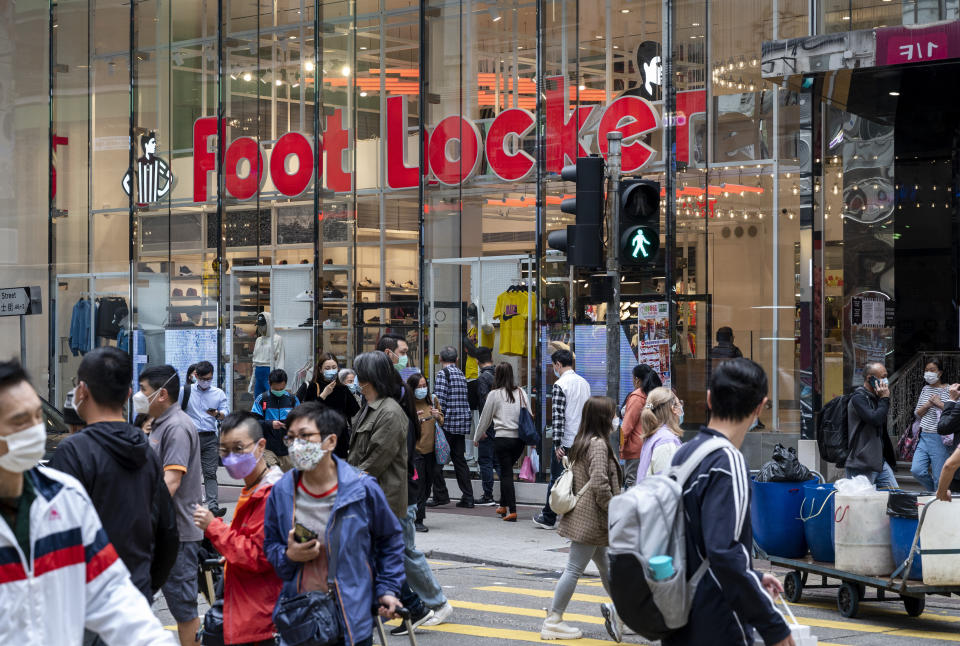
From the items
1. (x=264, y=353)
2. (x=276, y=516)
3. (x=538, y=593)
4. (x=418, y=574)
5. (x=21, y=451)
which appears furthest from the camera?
(x=264, y=353)

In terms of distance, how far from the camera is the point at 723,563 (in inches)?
173

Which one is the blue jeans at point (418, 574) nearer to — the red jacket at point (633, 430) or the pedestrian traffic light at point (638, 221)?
the pedestrian traffic light at point (638, 221)

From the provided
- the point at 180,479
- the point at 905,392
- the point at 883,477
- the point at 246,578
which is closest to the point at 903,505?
the point at 883,477

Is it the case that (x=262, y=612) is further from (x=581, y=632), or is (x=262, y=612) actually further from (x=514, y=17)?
(x=514, y=17)

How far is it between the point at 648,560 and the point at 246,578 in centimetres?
224

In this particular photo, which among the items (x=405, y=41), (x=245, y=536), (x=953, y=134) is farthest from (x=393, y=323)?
(x=245, y=536)

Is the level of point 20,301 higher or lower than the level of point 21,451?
higher

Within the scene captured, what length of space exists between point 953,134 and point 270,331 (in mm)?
11723

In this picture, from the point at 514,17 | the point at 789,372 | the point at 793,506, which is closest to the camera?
the point at 793,506

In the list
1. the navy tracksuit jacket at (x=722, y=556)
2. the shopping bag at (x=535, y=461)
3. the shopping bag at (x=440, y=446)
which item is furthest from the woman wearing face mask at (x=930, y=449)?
the navy tracksuit jacket at (x=722, y=556)

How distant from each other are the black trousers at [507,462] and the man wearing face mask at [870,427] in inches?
169

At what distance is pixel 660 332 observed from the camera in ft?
57.9

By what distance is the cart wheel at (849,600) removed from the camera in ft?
33.0

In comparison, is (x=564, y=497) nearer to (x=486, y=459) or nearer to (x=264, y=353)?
(x=486, y=459)
